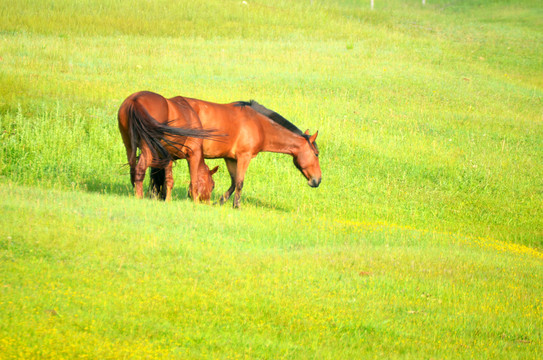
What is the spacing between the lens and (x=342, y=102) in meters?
22.7

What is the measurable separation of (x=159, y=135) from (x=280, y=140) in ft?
10.5

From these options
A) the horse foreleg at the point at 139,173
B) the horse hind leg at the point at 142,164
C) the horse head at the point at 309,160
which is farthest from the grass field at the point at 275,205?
the horse head at the point at 309,160

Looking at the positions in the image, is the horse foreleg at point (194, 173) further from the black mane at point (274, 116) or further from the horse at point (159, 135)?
the black mane at point (274, 116)

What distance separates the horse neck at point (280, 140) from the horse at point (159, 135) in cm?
145

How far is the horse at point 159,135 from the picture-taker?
10328mm

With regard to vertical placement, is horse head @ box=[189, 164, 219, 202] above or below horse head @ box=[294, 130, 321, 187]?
below

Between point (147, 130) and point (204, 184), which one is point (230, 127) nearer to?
point (204, 184)

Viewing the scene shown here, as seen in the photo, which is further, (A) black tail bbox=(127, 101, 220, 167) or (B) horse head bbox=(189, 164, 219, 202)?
(B) horse head bbox=(189, 164, 219, 202)

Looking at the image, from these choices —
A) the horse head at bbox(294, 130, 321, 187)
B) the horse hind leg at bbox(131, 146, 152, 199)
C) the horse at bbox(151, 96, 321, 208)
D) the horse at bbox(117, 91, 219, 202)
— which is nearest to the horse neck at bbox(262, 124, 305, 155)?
the horse at bbox(151, 96, 321, 208)

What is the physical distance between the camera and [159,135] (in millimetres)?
10391

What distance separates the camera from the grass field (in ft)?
21.1

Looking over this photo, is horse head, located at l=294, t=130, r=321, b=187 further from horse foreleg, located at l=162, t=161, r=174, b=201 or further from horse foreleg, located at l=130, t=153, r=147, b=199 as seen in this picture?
horse foreleg, located at l=130, t=153, r=147, b=199

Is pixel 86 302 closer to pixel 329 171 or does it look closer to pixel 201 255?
pixel 201 255

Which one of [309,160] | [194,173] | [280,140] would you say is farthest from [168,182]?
[309,160]
